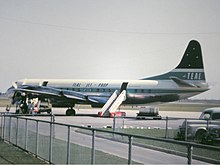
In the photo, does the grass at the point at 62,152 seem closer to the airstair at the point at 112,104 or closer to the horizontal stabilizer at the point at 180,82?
the airstair at the point at 112,104

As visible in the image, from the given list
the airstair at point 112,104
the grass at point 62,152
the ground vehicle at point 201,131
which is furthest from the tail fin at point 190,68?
the grass at point 62,152

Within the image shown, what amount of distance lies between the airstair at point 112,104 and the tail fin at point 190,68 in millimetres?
6008

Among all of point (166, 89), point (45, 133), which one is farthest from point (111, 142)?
point (166, 89)

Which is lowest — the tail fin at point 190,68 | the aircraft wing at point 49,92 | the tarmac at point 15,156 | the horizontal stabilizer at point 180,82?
the tarmac at point 15,156

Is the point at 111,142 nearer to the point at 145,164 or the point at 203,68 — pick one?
the point at 145,164

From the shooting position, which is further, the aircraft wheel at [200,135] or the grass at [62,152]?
the aircraft wheel at [200,135]

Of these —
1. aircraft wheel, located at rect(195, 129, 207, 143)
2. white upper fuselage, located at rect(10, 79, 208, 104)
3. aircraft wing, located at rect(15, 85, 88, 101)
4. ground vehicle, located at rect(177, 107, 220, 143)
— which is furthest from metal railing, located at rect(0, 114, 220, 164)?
white upper fuselage, located at rect(10, 79, 208, 104)

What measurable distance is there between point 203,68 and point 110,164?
51142 millimetres

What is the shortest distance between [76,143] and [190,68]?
49.2 meters

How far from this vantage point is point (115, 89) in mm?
57969

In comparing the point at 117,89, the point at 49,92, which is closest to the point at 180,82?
the point at 117,89

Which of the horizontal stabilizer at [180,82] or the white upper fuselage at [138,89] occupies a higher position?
the horizontal stabilizer at [180,82]

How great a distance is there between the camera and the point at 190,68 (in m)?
60.8

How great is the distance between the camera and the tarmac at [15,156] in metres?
14.6
